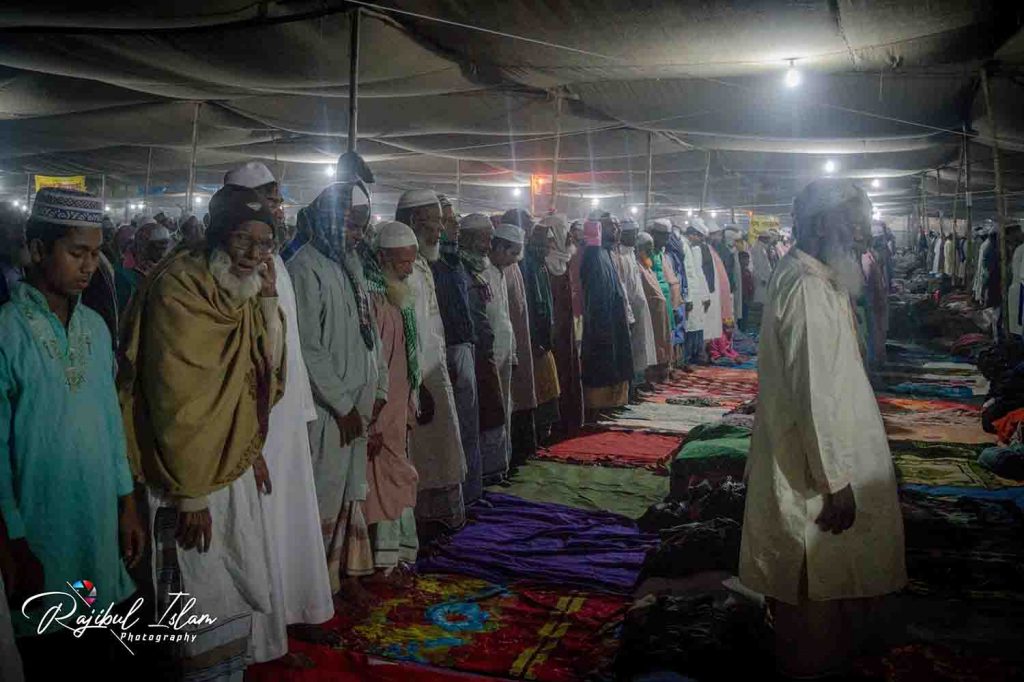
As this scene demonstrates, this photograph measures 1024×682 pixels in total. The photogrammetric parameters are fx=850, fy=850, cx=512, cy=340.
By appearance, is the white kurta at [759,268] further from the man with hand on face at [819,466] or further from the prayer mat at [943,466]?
the man with hand on face at [819,466]

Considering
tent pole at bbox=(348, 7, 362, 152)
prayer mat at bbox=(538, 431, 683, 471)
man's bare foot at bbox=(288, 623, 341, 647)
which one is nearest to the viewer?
man's bare foot at bbox=(288, 623, 341, 647)

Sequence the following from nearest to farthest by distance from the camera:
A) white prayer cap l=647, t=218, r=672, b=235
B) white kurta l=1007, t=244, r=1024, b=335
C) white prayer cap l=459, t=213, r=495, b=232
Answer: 1. white prayer cap l=459, t=213, r=495, b=232
2. white kurta l=1007, t=244, r=1024, b=335
3. white prayer cap l=647, t=218, r=672, b=235

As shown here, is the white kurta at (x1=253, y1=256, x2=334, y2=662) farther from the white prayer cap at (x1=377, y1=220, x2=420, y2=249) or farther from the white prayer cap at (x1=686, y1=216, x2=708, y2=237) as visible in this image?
the white prayer cap at (x1=686, y1=216, x2=708, y2=237)

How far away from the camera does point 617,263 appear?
9461 mm

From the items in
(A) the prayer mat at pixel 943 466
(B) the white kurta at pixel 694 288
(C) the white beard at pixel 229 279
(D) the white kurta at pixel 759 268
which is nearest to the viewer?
(C) the white beard at pixel 229 279

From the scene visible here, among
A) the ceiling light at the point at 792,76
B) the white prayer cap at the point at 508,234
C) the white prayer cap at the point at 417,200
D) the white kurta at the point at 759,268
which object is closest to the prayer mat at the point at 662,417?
the white prayer cap at the point at 508,234

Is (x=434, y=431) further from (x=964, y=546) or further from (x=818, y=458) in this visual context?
(x=964, y=546)

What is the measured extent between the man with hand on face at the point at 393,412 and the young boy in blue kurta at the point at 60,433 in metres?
1.64

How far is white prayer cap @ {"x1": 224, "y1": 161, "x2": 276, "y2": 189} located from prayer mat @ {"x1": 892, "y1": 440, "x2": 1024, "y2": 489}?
4995mm

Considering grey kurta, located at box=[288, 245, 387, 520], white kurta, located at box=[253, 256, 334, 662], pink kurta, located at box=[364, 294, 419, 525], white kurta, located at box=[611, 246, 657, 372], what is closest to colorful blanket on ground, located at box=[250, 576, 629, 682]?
white kurta, located at box=[253, 256, 334, 662]

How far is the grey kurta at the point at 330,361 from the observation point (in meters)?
3.73

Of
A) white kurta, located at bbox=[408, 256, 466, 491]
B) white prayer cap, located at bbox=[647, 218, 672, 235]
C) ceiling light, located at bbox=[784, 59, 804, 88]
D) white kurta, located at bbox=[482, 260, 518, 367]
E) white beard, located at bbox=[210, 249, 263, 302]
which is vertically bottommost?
white kurta, located at bbox=[408, 256, 466, 491]

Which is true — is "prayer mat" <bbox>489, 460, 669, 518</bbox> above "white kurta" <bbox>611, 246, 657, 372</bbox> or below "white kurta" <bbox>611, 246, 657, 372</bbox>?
below

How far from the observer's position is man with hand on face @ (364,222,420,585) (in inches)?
169
